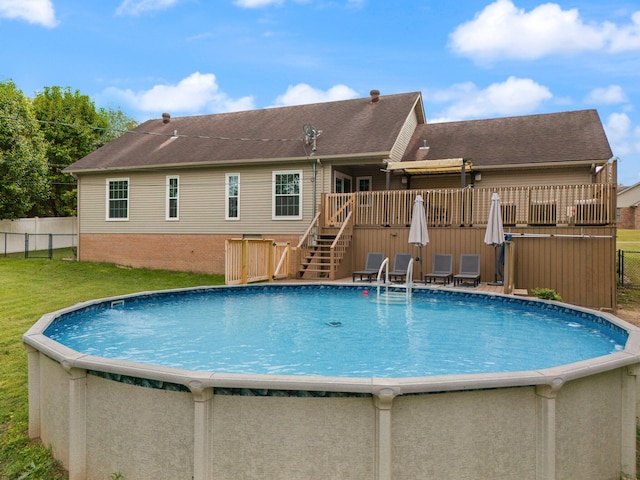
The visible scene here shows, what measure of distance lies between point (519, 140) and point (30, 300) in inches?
619

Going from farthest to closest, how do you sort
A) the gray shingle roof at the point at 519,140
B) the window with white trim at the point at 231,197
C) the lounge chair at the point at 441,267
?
the window with white trim at the point at 231,197 → the gray shingle roof at the point at 519,140 → the lounge chair at the point at 441,267

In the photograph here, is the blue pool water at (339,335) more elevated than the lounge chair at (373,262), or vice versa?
the lounge chair at (373,262)

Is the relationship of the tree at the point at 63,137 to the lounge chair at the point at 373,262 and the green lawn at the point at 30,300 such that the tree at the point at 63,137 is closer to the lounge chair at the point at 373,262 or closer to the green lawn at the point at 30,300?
the green lawn at the point at 30,300

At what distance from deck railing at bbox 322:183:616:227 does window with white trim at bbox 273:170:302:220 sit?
5.18 ft

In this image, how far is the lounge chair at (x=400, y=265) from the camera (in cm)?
1360

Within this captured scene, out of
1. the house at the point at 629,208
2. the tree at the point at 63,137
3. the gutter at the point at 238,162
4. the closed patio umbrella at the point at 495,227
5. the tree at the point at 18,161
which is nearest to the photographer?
the closed patio umbrella at the point at 495,227

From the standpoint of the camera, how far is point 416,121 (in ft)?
66.4

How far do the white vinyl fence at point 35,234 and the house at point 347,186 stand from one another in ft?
22.9

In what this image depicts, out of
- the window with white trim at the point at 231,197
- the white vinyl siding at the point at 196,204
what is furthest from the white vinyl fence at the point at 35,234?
the window with white trim at the point at 231,197

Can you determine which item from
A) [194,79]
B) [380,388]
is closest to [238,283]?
[380,388]

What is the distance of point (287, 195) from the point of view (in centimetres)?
1711

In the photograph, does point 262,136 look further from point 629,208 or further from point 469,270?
point 629,208

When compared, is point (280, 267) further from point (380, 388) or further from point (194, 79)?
point (194, 79)

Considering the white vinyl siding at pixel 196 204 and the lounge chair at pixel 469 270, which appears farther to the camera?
the white vinyl siding at pixel 196 204
